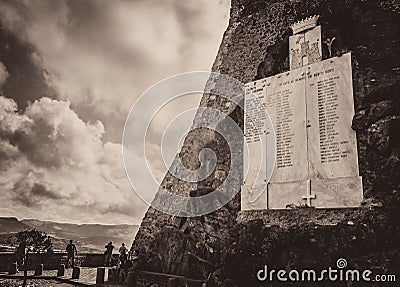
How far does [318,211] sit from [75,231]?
6.80m

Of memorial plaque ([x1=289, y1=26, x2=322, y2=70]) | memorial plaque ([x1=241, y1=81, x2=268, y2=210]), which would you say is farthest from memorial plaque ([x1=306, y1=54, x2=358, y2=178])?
memorial plaque ([x1=241, y1=81, x2=268, y2=210])

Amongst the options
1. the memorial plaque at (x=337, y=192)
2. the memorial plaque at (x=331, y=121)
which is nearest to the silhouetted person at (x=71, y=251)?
the memorial plaque at (x=337, y=192)

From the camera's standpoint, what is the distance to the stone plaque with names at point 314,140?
5.62 m

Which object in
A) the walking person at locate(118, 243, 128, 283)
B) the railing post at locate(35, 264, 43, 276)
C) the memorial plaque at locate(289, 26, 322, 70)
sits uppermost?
the memorial plaque at locate(289, 26, 322, 70)

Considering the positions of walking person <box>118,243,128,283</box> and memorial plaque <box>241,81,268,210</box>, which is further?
walking person <box>118,243,128,283</box>

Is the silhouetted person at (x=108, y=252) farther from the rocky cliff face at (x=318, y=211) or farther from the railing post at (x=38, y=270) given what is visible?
the rocky cliff face at (x=318, y=211)

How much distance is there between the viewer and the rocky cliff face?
5254mm

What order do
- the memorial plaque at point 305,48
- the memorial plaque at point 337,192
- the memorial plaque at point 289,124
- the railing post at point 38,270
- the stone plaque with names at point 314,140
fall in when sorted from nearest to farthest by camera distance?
the memorial plaque at point 337,192
the stone plaque with names at point 314,140
the memorial plaque at point 289,124
the memorial plaque at point 305,48
the railing post at point 38,270

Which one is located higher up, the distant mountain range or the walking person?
the distant mountain range

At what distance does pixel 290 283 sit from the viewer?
211 inches

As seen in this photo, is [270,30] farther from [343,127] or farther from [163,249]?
[163,249]

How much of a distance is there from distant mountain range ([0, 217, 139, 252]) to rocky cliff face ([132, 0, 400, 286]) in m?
2.29

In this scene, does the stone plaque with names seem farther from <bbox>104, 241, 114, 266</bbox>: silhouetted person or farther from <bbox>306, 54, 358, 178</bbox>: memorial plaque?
<bbox>104, 241, 114, 266</bbox>: silhouetted person

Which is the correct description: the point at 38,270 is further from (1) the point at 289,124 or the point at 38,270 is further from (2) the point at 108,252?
(1) the point at 289,124
